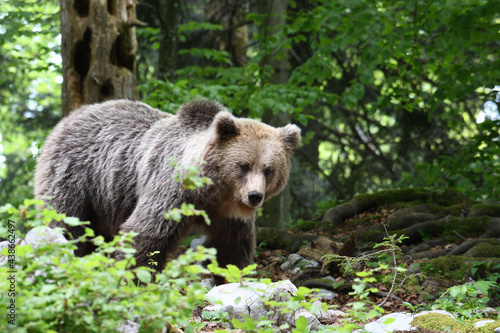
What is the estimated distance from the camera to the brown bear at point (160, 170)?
5188 millimetres

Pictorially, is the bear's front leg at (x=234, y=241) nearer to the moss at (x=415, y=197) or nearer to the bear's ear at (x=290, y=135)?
the bear's ear at (x=290, y=135)

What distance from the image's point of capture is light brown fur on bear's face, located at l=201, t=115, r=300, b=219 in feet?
16.7

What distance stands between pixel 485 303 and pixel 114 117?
185 inches

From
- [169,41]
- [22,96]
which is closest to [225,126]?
[169,41]

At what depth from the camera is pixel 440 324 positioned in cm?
433

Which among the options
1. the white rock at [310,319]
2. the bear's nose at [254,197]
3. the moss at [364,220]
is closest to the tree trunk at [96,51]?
the bear's nose at [254,197]

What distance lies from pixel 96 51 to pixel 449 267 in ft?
18.5

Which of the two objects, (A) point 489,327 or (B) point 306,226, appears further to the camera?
(B) point 306,226

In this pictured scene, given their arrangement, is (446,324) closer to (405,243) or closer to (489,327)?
(489,327)

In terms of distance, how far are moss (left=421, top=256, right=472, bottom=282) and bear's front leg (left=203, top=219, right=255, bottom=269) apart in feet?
7.05

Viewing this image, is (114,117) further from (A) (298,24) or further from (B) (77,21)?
(A) (298,24)

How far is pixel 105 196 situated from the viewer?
6.08m

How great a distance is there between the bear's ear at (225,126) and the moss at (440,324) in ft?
8.14

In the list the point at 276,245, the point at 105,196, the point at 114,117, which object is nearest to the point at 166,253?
the point at 105,196
